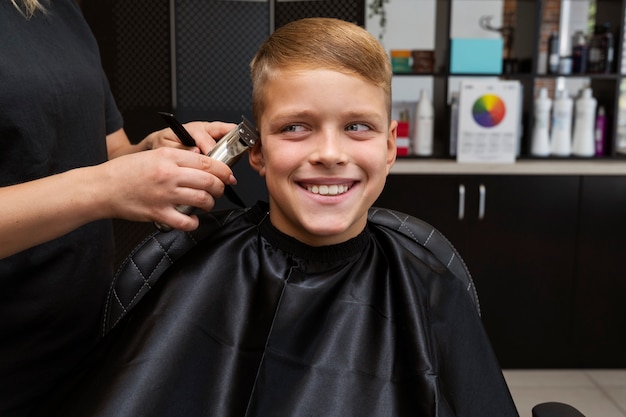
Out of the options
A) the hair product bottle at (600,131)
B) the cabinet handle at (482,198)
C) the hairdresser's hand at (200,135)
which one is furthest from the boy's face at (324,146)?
the hair product bottle at (600,131)

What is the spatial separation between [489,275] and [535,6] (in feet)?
4.73

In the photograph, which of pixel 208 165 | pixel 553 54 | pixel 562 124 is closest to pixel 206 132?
pixel 208 165

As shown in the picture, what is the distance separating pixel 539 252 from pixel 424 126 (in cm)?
91

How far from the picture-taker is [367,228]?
4.72ft

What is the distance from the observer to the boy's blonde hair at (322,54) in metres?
1.23

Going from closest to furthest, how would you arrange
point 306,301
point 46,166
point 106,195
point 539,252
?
point 106,195 → point 46,166 → point 306,301 → point 539,252

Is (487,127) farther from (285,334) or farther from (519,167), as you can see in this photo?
(285,334)

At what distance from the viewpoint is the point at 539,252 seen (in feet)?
11.6

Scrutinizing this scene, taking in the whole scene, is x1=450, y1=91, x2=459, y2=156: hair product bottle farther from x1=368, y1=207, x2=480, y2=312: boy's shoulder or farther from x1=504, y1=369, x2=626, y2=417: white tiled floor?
x1=368, y1=207, x2=480, y2=312: boy's shoulder

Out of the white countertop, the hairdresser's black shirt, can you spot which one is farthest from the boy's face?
the white countertop

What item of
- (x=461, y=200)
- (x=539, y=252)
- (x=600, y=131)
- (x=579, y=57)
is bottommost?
(x=539, y=252)

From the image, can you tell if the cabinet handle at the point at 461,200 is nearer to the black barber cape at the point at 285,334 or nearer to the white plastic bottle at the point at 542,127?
the white plastic bottle at the point at 542,127

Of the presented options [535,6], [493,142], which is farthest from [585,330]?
[535,6]

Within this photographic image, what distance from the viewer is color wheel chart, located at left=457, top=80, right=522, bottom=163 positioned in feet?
11.2
